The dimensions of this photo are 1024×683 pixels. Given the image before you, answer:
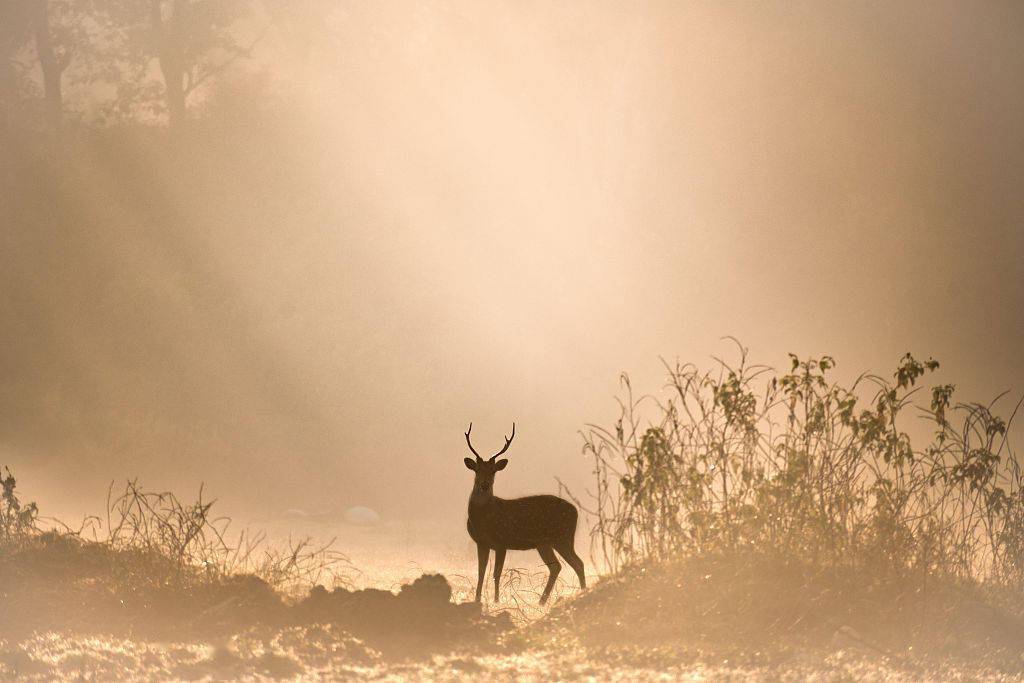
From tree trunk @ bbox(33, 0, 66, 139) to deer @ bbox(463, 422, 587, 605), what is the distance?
893 inches

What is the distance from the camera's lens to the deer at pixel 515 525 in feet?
28.6

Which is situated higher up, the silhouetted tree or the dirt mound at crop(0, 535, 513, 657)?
the silhouetted tree

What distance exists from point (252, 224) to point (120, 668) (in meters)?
19.4

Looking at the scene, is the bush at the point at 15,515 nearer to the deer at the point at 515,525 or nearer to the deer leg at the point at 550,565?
the deer at the point at 515,525

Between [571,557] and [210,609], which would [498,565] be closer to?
[571,557]

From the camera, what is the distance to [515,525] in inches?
347

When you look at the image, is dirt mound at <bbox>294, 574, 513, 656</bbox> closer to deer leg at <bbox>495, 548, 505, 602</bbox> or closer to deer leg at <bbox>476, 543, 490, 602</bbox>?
deer leg at <bbox>476, 543, 490, 602</bbox>

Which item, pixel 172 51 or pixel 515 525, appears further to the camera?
pixel 172 51

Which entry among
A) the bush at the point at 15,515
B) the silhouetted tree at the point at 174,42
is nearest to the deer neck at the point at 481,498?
the bush at the point at 15,515

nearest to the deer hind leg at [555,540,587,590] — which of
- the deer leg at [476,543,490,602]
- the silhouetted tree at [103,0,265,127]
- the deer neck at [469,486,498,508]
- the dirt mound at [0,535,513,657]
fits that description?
Answer: the deer leg at [476,543,490,602]

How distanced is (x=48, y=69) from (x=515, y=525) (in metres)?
24.0

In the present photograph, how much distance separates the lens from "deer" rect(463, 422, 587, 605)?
8.71m

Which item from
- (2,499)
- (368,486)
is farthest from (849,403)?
(368,486)

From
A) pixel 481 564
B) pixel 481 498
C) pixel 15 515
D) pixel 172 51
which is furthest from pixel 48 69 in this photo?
pixel 481 564
